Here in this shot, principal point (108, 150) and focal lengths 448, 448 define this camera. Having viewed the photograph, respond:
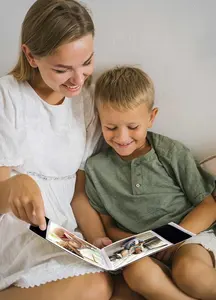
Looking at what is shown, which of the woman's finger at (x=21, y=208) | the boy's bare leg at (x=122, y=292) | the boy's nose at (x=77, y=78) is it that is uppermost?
the boy's nose at (x=77, y=78)

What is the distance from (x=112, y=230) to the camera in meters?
1.28

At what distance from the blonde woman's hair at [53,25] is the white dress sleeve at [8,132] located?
5.3 inches

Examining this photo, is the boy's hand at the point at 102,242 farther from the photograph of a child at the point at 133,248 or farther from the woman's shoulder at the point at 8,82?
the woman's shoulder at the point at 8,82

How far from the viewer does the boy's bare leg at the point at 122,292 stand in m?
1.10

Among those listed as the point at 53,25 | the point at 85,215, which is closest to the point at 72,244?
the point at 85,215

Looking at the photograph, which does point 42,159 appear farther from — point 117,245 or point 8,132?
point 117,245

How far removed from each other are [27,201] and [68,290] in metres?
0.24

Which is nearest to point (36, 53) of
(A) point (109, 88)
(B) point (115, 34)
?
(A) point (109, 88)

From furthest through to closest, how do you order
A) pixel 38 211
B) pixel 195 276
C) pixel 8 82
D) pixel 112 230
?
pixel 112 230
pixel 8 82
pixel 195 276
pixel 38 211

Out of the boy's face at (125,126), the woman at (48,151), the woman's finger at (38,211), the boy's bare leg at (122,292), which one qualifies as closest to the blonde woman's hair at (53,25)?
the woman at (48,151)

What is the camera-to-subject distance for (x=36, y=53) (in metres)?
1.07

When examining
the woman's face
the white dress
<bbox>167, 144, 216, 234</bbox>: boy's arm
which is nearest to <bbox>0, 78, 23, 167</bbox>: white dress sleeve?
the white dress

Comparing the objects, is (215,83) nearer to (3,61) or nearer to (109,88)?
(109,88)

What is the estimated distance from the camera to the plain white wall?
1272mm
